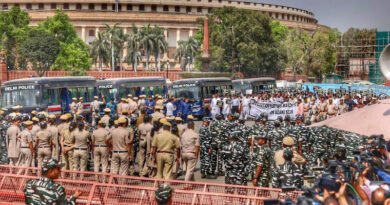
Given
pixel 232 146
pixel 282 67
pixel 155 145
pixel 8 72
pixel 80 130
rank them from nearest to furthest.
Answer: pixel 232 146, pixel 155 145, pixel 80 130, pixel 8 72, pixel 282 67

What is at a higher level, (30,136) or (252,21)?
(252,21)

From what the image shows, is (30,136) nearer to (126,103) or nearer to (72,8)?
(126,103)

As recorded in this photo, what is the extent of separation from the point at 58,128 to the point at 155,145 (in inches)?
147

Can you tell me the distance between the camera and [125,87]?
3397cm

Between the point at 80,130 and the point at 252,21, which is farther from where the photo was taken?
Answer: the point at 252,21

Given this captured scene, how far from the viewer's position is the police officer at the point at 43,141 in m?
13.9

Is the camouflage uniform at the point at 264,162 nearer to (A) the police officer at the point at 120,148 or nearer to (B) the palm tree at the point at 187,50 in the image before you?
(A) the police officer at the point at 120,148

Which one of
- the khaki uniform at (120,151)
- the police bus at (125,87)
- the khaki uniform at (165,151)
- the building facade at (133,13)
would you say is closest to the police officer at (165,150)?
the khaki uniform at (165,151)

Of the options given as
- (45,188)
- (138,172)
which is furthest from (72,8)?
(45,188)

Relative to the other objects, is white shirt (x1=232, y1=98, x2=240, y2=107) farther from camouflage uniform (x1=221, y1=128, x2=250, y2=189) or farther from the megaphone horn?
the megaphone horn

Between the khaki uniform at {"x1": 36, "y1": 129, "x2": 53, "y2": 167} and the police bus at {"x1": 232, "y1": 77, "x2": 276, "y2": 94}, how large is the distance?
29847 mm

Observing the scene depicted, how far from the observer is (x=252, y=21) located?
7044 cm

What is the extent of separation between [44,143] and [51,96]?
13860 mm

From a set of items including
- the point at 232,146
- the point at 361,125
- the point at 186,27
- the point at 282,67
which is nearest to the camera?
the point at 361,125
